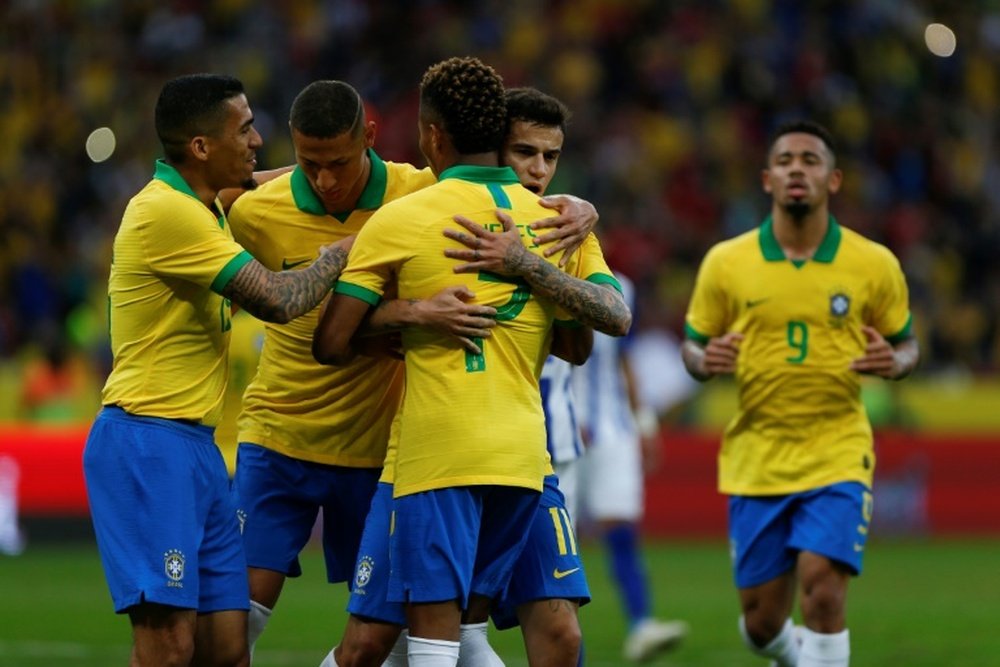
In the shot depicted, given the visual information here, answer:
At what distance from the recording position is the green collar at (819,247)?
889cm

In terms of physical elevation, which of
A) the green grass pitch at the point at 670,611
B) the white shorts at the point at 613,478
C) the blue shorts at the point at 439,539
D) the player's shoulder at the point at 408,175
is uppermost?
the player's shoulder at the point at 408,175

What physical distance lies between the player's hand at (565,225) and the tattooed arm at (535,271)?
3.8 inches

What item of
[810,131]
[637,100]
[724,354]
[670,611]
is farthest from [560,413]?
[637,100]

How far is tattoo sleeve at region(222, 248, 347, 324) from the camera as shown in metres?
6.28

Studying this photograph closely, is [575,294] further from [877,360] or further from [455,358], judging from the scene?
[877,360]

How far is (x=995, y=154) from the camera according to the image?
24.7 meters

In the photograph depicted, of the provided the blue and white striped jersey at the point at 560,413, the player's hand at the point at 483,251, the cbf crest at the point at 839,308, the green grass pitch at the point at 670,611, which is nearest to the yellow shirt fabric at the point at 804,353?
the cbf crest at the point at 839,308

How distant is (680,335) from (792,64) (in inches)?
207

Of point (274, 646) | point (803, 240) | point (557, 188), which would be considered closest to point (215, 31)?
point (557, 188)

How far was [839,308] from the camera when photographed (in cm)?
874

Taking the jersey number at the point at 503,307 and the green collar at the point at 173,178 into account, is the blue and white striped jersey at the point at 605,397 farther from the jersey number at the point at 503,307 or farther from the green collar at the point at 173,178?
the jersey number at the point at 503,307

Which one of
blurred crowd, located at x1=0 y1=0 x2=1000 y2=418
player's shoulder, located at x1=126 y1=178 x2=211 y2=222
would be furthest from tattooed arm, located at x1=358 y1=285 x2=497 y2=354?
blurred crowd, located at x1=0 y1=0 x2=1000 y2=418

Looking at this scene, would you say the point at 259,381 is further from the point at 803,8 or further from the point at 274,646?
the point at 803,8

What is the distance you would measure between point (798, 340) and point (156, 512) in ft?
11.9
